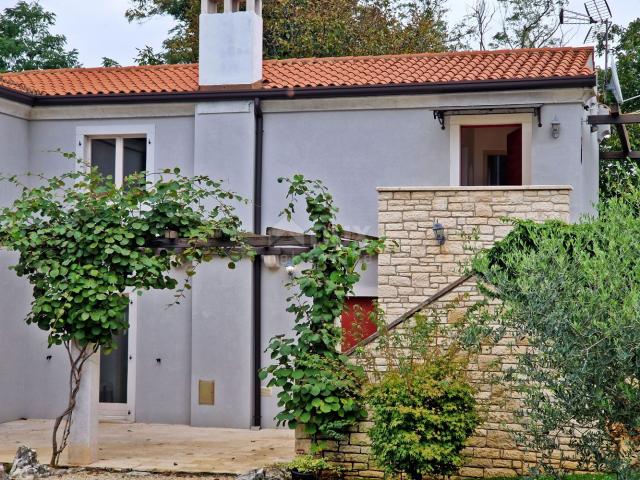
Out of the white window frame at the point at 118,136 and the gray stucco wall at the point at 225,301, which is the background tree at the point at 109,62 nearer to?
the white window frame at the point at 118,136

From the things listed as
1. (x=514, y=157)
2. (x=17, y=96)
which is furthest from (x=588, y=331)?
(x=17, y=96)

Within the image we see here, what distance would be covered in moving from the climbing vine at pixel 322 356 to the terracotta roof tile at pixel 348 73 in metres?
4.87

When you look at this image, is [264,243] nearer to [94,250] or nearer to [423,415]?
[94,250]

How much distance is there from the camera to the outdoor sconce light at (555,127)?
14.9m

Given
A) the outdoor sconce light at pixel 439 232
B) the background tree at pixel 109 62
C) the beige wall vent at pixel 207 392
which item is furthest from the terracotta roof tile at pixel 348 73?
the background tree at pixel 109 62

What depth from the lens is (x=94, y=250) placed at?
12328mm

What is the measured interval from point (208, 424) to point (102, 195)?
501 cm

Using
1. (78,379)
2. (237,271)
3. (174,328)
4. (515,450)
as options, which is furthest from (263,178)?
(515,450)

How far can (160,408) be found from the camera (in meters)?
16.3

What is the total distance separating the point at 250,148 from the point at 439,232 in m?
4.25

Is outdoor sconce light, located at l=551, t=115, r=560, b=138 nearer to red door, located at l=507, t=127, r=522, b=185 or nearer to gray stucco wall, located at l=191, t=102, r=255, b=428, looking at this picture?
red door, located at l=507, t=127, r=522, b=185

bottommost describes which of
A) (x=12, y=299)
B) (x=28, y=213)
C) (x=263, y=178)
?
(x=12, y=299)

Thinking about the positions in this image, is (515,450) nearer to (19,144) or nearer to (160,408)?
(160,408)

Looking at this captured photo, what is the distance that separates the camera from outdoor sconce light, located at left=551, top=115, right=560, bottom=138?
49.0 feet
